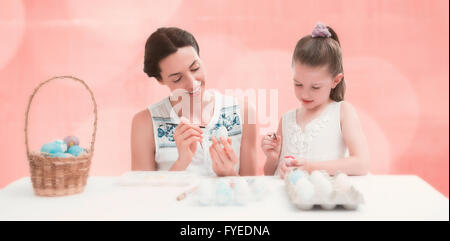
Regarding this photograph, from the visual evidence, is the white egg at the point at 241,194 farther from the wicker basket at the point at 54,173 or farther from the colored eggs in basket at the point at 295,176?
the wicker basket at the point at 54,173

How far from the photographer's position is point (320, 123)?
6.33 ft

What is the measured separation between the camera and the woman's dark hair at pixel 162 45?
1977 millimetres

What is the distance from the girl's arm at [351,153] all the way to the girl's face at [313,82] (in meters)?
0.13

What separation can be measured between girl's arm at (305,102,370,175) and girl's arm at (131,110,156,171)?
77 centimetres

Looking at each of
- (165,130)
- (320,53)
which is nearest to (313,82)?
(320,53)

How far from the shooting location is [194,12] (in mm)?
2346

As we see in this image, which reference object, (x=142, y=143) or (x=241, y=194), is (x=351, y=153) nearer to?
(x=241, y=194)

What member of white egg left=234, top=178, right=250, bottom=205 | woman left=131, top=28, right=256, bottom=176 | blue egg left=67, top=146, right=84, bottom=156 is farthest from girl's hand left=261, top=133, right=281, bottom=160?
blue egg left=67, top=146, right=84, bottom=156

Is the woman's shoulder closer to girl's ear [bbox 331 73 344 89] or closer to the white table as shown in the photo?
girl's ear [bbox 331 73 344 89]

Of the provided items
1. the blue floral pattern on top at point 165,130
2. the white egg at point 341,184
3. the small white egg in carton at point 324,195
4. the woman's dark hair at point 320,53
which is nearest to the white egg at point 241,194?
the small white egg in carton at point 324,195

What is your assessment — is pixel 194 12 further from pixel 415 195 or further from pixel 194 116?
pixel 415 195

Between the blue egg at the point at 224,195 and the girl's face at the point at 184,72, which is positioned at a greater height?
the girl's face at the point at 184,72
